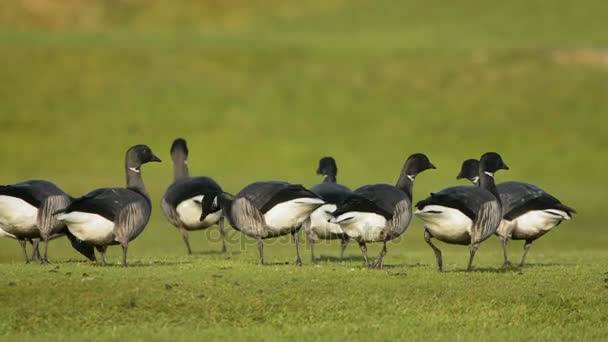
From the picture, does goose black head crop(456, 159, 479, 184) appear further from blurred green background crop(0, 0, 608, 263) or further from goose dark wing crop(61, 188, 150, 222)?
blurred green background crop(0, 0, 608, 263)

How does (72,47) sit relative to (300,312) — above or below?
above

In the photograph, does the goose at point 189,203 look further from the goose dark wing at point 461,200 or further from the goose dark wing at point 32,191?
the goose dark wing at point 461,200

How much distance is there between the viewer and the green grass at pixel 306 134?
15.6 metres

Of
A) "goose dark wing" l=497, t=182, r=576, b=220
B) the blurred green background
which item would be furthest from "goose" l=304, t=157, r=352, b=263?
the blurred green background

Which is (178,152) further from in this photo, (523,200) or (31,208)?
(523,200)

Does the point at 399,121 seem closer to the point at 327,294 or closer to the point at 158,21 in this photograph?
the point at 158,21

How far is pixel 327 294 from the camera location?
53.6ft

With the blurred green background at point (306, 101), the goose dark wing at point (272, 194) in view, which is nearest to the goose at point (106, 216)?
the goose dark wing at point (272, 194)

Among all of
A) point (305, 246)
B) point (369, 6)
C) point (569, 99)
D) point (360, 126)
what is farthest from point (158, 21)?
point (305, 246)

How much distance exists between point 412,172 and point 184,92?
145ft

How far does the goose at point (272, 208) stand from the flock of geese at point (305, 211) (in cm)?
2

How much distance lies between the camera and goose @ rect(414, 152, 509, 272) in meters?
A: 17.7

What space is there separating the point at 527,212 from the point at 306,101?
4300 cm

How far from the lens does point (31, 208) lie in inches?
730
